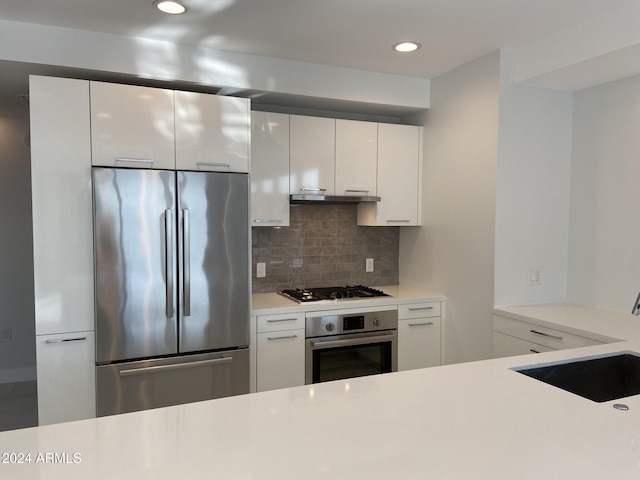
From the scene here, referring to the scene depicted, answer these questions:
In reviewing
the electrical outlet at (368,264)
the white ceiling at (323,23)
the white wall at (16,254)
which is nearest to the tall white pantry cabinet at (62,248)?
the white ceiling at (323,23)

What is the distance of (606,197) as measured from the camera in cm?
307

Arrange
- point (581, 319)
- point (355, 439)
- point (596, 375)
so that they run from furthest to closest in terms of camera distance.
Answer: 1. point (581, 319)
2. point (596, 375)
3. point (355, 439)

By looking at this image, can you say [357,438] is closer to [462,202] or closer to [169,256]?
[169,256]

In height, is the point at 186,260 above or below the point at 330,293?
above

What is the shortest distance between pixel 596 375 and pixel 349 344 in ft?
5.29

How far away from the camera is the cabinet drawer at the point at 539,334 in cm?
253

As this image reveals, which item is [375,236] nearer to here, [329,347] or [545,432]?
[329,347]

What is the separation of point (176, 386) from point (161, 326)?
371mm

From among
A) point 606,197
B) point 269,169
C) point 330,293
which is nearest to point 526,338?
point 606,197

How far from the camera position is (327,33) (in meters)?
2.73

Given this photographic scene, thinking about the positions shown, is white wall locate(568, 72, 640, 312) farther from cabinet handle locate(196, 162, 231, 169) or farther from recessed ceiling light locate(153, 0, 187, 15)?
recessed ceiling light locate(153, 0, 187, 15)

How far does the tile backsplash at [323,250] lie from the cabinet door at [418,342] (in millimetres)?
691

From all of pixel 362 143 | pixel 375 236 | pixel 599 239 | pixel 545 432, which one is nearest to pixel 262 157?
pixel 362 143

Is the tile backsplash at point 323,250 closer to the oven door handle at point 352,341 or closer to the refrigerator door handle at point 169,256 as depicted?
the oven door handle at point 352,341
